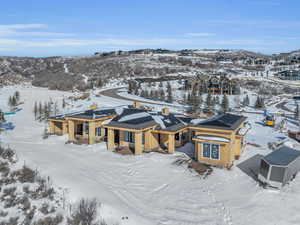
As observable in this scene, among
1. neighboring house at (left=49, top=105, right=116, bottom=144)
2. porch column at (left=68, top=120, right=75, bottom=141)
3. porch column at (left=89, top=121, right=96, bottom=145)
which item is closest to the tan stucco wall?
neighboring house at (left=49, top=105, right=116, bottom=144)

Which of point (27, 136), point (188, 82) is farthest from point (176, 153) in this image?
point (188, 82)

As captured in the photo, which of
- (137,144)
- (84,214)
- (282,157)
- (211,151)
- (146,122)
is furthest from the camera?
(146,122)

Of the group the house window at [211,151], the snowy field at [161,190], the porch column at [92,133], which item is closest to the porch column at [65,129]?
the porch column at [92,133]

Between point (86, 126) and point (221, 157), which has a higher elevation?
point (86, 126)

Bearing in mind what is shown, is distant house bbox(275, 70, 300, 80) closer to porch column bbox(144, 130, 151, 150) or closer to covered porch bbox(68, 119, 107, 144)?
porch column bbox(144, 130, 151, 150)

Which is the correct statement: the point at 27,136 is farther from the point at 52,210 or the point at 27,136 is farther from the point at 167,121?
the point at 52,210

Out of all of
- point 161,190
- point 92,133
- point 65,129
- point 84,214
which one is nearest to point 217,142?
point 161,190

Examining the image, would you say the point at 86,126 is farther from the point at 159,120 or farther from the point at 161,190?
the point at 161,190

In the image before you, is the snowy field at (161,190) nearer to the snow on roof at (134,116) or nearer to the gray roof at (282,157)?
the gray roof at (282,157)

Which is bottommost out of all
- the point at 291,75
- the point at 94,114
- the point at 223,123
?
the point at 94,114
